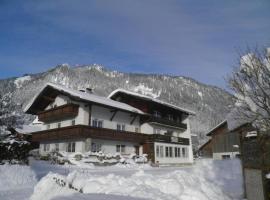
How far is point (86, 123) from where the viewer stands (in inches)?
1212

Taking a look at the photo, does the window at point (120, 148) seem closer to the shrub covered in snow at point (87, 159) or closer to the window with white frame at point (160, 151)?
the shrub covered in snow at point (87, 159)

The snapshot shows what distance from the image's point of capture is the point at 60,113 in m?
32.4

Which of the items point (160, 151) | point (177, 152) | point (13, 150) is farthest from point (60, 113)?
point (13, 150)

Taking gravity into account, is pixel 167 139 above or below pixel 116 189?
above

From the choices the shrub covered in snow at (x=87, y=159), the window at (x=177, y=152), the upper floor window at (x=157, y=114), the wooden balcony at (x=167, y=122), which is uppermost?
the upper floor window at (x=157, y=114)

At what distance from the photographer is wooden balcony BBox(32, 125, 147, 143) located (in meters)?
28.6

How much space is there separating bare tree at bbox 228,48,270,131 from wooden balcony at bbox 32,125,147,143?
64.2ft

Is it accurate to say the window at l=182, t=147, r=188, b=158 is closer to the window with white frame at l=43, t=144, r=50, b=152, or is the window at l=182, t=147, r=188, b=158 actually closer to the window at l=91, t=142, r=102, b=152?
the window at l=91, t=142, r=102, b=152

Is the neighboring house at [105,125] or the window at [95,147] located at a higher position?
the neighboring house at [105,125]

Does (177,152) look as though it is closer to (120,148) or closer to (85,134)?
(120,148)

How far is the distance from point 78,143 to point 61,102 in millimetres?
6631

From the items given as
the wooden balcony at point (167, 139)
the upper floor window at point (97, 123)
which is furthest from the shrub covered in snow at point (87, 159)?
the wooden balcony at point (167, 139)

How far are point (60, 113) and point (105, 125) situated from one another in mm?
5061

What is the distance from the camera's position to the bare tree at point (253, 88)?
9.54 m
